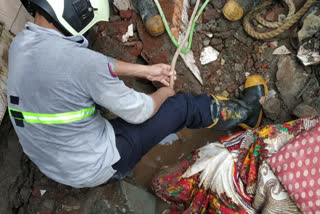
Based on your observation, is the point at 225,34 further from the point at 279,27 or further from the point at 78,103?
the point at 78,103

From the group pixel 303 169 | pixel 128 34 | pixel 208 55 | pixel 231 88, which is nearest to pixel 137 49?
pixel 128 34

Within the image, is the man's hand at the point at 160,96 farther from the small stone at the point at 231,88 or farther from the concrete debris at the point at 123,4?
the concrete debris at the point at 123,4

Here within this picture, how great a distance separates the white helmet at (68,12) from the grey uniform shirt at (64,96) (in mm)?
77

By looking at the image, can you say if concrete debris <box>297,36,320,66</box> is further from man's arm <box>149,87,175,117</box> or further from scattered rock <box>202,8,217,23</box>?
man's arm <box>149,87,175,117</box>

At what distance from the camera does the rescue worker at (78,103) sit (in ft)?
3.52

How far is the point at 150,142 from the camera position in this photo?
150 centimetres

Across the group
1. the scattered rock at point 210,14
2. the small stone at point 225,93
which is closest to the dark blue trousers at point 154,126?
the small stone at point 225,93

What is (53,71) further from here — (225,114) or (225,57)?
(225,57)

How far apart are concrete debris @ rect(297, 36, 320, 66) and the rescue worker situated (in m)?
0.83

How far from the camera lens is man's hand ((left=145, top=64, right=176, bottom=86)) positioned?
1.60 m

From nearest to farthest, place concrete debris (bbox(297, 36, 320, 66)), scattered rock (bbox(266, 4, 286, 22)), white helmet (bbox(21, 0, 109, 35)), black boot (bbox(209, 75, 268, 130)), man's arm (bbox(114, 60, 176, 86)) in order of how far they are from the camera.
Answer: white helmet (bbox(21, 0, 109, 35))
man's arm (bbox(114, 60, 176, 86))
black boot (bbox(209, 75, 268, 130))
concrete debris (bbox(297, 36, 320, 66))
scattered rock (bbox(266, 4, 286, 22))

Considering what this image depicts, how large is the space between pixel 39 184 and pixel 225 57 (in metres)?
1.90

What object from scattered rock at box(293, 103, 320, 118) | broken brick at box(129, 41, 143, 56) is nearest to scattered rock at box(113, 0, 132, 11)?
broken brick at box(129, 41, 143, 56)

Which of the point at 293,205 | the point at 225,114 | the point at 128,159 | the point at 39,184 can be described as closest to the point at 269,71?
the point at 225,114
